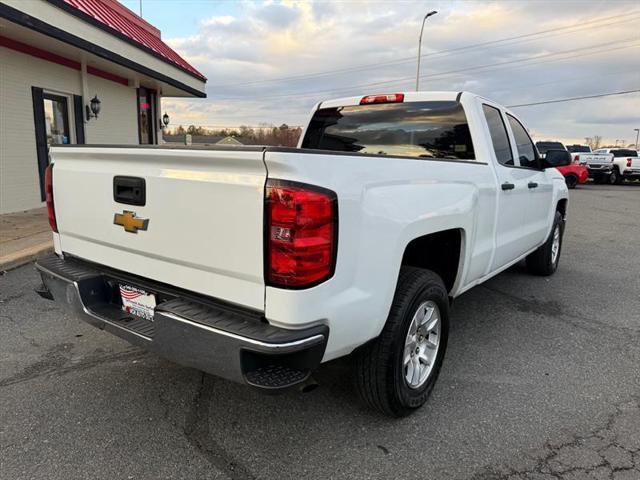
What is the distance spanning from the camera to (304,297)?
6.69ft

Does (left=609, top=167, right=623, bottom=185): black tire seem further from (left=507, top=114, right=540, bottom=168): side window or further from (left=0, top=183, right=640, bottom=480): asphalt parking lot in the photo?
(left=0, top=183, right=640, bottom=480): asphalt parking lot

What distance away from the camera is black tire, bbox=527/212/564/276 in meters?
5.90

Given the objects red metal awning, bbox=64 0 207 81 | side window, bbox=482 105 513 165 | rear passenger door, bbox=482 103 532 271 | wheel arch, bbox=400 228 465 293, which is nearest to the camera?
wheel arch, bbox=400 228 465 293

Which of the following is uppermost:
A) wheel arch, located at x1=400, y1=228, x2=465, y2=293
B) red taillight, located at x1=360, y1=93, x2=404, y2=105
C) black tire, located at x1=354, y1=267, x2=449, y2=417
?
red taillight, located at x1=360, y1=93, x2=404, y2=105

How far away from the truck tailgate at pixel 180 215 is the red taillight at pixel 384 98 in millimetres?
2382

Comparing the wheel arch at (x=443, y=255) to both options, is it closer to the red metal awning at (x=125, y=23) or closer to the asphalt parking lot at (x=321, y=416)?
the asphalt parking lot at (x=321, y=416)

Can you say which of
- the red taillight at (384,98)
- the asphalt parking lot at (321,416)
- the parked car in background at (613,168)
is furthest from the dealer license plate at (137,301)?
the parked car in background at (613,168)

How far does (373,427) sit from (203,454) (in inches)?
38.3

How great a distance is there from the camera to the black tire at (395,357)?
2.57 meters

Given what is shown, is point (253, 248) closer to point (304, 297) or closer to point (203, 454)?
point (304, 297)

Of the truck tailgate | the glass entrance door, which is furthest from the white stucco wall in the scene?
the truck tailgate

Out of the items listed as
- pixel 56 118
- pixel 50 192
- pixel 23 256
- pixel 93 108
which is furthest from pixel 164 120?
pixel 50 192

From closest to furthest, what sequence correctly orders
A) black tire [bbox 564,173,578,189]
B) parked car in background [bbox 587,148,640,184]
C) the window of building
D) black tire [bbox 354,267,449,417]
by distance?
black tire [bbox 354,267,449,417] → the window of building → black tire [bbox 564,173,578,189] → parked car in background [bbox 587,148,640,184]

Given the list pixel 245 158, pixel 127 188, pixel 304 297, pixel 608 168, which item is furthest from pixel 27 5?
pixel 608 168
